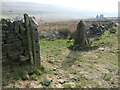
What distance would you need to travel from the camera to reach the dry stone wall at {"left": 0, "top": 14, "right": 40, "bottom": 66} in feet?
21.7

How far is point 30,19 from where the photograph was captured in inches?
261

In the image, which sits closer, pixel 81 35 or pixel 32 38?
pixel 32 38

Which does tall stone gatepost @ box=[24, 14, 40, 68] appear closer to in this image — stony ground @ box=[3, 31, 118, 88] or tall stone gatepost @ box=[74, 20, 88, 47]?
stony ground @ box=[3, 31, 118, 88]

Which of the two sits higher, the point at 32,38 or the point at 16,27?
the point at 16,27

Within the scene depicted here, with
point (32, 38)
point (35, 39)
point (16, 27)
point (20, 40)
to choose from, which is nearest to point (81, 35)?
point (35, 39)

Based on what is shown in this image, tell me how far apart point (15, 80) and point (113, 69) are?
5377mm

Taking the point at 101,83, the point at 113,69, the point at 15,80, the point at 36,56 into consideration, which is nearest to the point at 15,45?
the point at 36,56

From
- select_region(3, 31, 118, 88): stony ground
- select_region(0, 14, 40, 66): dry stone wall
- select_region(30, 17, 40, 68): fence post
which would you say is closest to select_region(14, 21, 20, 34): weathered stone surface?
select_region(0, 14, 40, 66): dry stone wall

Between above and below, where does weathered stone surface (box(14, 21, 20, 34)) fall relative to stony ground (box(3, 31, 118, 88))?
above

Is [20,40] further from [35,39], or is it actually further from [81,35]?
[81,35]

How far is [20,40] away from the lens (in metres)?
6.97

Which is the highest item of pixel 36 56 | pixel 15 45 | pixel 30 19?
pixel 30 19

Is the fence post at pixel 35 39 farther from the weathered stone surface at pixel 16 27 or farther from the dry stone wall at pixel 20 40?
the weathered stone surface at pixel 16 27

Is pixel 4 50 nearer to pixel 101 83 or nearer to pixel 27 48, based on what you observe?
pixel 27 48
